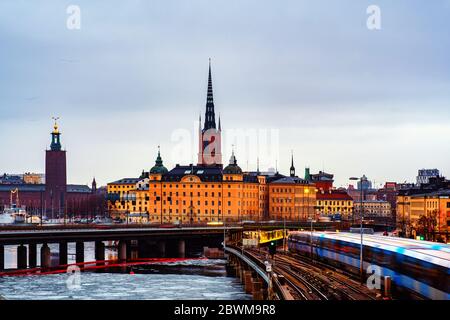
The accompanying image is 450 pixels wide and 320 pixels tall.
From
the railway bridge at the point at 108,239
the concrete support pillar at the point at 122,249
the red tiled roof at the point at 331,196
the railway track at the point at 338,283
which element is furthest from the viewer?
the red tiled roof at the point at 331,196

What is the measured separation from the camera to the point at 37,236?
246 feet

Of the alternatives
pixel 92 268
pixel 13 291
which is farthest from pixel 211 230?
pixel 13 291

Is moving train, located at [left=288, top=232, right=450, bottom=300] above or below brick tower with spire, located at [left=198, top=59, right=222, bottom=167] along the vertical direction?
below

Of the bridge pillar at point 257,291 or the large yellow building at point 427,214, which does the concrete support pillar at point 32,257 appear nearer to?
the bridge pillar at point 257,291

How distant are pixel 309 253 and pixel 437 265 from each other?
32.0 meters

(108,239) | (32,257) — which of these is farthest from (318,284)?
(108,239)

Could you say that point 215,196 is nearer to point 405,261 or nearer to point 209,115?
point 209,115

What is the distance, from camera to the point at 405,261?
30.2 metres

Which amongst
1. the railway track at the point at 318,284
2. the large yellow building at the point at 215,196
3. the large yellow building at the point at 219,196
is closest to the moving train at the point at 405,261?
the railway track at the point at 318,284

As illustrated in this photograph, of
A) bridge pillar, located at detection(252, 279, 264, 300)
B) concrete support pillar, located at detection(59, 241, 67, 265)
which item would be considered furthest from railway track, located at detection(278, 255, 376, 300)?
concrete support pillar, located at detection(59, 241, 67, 265)

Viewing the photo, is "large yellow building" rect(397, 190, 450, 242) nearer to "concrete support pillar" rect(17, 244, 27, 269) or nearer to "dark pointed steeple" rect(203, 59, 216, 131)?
"concrete support pillar" rect(17, 244, 27, 269)

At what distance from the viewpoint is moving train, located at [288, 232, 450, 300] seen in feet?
84.5

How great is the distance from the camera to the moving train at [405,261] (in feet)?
84.5

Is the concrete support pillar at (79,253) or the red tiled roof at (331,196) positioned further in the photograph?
the red tiled roof at (331,196)
